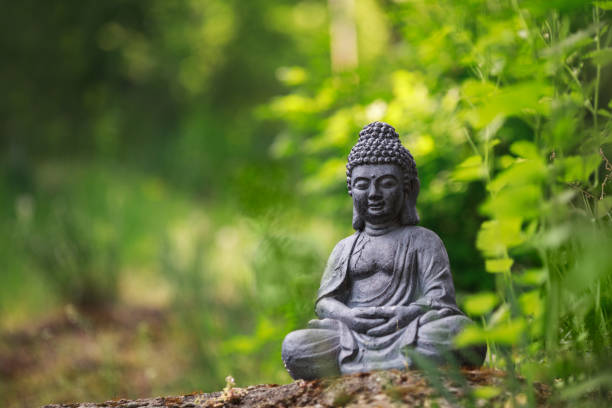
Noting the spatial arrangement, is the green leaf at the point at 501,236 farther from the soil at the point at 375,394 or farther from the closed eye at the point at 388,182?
the closed eye at the point at 388,182

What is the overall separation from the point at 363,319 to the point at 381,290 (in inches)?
8.5

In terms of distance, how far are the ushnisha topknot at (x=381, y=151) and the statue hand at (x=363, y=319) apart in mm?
665

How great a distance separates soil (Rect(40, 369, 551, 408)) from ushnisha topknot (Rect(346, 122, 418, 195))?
103 cm

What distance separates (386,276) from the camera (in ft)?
9.87

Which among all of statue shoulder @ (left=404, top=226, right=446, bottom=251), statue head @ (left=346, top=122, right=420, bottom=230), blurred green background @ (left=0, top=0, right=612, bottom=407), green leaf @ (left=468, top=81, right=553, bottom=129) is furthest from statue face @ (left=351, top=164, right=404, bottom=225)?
green leaf @ (left=468, top=81, right=553, bottom=129)

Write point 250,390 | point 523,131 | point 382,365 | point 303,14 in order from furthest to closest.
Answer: point 303,14 < point 523,131 < point 250,390 < point 382,365

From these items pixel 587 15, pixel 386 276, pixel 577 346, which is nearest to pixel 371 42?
pixel 587 15

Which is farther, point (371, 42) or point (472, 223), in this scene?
point (371, 42)

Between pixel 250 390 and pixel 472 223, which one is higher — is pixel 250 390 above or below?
below

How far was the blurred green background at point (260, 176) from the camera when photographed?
2.03 meters

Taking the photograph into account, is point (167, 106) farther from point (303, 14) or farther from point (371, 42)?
point (371, 42)

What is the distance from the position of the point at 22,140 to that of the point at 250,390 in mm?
12588

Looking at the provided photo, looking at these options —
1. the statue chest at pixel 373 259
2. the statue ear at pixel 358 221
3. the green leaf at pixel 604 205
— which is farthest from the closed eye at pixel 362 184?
the green leaf at pixel 604 205

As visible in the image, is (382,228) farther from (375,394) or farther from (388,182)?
(375,394)
